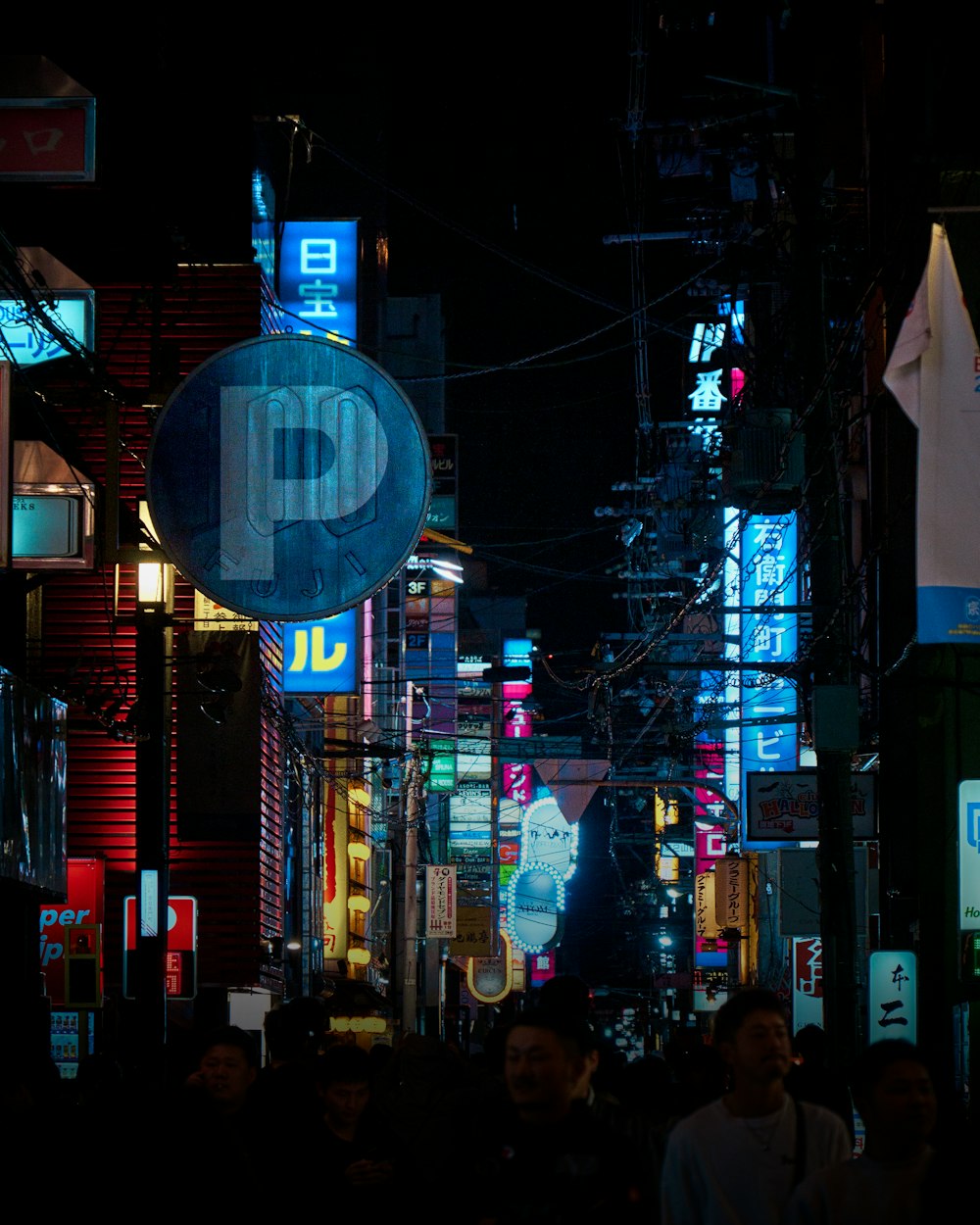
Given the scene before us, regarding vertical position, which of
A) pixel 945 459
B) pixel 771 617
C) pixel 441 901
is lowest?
pixel 441 901

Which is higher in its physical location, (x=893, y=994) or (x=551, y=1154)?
(x=551, y=1154)

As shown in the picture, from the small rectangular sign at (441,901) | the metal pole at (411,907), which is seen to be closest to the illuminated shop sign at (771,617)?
the small rectangular sign at (441,901)

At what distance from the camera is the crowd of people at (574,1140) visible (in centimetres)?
584

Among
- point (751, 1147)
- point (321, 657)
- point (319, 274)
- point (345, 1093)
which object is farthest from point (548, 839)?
point (751, 1147)

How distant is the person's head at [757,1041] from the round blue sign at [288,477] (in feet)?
17.9

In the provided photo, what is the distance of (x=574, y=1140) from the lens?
5.84 m

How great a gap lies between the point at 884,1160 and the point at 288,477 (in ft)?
23.3

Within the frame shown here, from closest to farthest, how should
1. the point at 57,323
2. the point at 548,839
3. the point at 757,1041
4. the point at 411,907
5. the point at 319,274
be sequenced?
the point at 757,1041 < the point at 57,323 < the point at 319,274 < the point at 411,907 < the point at 548,839

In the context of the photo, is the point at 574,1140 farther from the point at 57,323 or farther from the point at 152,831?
the point at 57,323

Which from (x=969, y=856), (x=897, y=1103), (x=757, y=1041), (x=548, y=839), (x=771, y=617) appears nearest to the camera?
(x=897, y=1103)

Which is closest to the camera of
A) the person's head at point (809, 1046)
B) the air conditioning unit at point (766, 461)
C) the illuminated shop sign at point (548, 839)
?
the person's head at point (809, 1046)

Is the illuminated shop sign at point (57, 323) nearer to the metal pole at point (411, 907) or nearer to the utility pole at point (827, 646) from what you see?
the utility pole at point (827, 646)

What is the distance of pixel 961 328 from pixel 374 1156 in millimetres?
6171

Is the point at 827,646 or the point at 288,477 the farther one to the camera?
the point at 827,646
